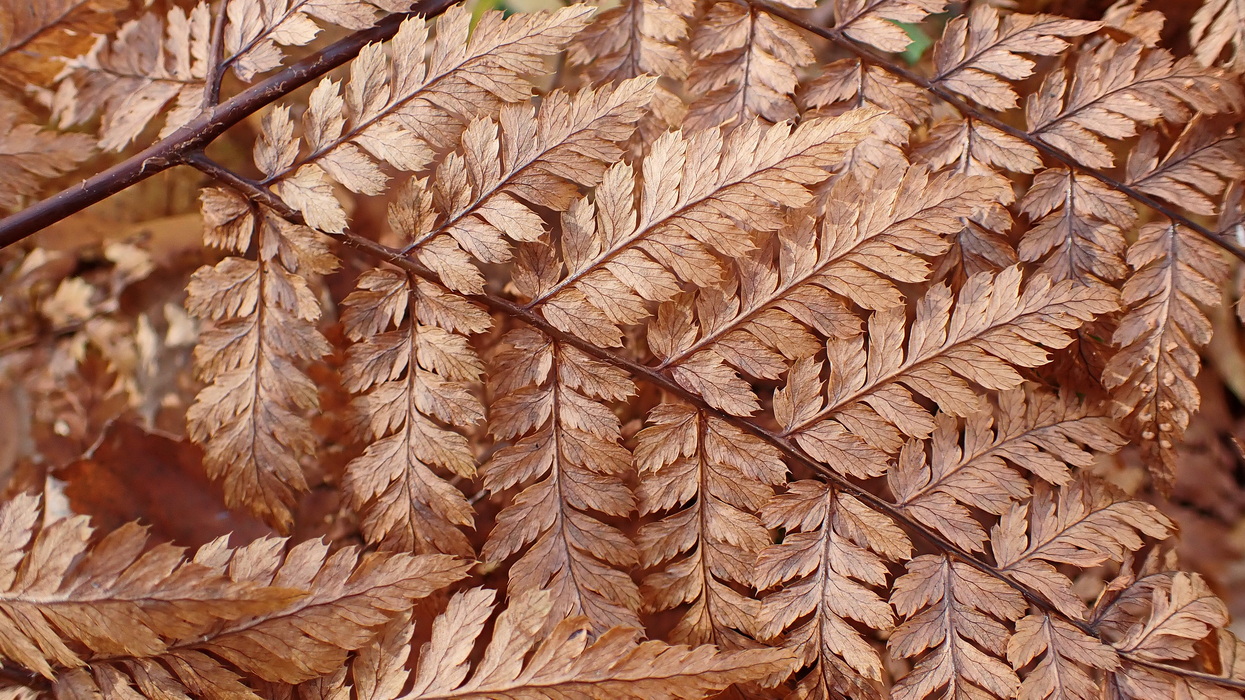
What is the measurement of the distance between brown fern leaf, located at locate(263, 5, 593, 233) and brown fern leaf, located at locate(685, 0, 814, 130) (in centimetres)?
36

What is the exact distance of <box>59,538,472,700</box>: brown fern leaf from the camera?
151 centimetres

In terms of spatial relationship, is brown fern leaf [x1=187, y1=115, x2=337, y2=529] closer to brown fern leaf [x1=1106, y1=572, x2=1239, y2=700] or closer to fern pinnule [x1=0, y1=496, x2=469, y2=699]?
fern pinnule [x1=0, y1=496, x2=469, y2=699]

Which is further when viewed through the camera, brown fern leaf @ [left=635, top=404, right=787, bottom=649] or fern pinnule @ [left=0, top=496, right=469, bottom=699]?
brown fern leaf @ [left=635, top=404, right=787, bottom=649]

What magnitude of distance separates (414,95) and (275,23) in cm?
41

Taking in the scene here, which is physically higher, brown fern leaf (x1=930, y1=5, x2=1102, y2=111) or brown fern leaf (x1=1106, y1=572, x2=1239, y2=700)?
brown fern leaf (x1=930, y1=5, x2=1102, y2=111)

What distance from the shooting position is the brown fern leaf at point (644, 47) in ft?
5.75

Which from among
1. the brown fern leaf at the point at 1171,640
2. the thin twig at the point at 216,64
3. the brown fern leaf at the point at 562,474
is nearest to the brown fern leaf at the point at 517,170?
the brown fern leaf at the point at 562,474

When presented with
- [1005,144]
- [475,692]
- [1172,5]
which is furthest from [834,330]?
[1172,5]

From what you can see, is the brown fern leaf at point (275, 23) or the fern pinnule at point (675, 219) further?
the brown fern leaf at point (275, 23)

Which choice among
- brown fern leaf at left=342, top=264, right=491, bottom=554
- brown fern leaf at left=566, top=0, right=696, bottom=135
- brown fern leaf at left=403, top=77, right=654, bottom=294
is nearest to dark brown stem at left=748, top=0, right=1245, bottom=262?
brown fern leaf at left=566, top=0, right=696, bottom=135

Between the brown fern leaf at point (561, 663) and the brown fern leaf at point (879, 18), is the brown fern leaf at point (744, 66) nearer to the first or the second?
the brown fern leaf at point (879, 18)

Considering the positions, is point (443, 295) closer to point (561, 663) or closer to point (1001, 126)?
point (561, 663)

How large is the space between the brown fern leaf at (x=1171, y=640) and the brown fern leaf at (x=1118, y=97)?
956mm

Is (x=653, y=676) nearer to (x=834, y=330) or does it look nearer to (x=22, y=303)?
(x=834, y=330)
